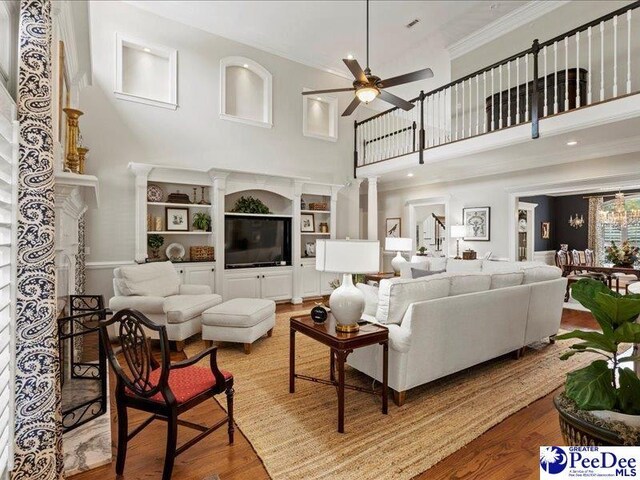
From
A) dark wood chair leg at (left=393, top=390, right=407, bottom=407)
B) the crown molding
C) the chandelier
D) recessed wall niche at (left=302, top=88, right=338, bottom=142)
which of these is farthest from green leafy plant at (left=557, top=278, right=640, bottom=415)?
the chandelier

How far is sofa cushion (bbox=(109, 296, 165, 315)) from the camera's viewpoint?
3.83m

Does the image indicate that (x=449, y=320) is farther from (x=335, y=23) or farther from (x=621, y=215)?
(x=621, y=215)

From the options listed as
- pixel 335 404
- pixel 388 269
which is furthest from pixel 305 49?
pixel 335 404

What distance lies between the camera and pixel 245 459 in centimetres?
198

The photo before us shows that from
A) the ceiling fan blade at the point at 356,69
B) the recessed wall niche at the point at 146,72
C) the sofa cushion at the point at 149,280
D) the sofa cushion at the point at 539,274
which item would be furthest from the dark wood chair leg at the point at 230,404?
the recessed wall niche at the point at 146,72

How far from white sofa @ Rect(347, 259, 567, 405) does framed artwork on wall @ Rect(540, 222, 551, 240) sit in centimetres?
731

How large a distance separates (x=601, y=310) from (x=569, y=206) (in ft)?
35.0

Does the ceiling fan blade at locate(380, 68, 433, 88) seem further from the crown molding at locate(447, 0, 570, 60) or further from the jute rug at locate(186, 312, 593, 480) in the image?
the crown molding at locate(447, 0, 570, 60)

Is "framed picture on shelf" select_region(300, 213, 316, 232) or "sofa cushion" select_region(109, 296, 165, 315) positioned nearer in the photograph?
"sofa cushion" select_region(109, 296, 165, 315)

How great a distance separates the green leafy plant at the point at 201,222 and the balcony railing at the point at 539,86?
371 cm

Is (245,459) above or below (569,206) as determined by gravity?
below

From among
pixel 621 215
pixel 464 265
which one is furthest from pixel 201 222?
pixel 621 215

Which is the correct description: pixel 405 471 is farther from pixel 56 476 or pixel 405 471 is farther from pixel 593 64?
pixel 593 64

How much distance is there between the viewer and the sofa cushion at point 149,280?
3959mm
